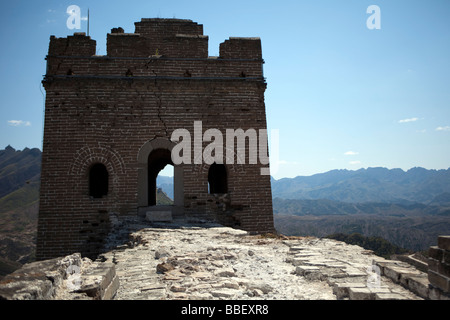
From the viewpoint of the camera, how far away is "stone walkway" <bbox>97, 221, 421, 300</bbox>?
3.64 meters

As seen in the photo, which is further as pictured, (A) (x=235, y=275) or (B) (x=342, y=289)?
(A) (x=235, y=275)

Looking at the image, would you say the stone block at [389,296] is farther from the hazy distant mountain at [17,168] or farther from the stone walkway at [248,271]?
the hazy distant mountain at [17,168]

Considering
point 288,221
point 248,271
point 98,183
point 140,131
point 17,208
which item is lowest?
point 288,221

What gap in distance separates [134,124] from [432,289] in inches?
355

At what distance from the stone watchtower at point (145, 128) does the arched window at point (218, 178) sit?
1.17 meters

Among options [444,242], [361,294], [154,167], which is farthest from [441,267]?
[154,167]

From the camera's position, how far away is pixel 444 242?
3.25m

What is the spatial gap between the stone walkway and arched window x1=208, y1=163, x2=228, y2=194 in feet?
16.0

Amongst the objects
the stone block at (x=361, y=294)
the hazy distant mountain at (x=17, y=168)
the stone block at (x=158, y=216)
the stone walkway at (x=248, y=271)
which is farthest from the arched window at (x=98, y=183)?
the hazy distant mountain at (x=17, y=168)

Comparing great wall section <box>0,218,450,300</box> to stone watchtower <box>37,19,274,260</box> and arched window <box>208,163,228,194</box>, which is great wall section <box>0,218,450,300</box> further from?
arched window <box>208,163,228,194</box>

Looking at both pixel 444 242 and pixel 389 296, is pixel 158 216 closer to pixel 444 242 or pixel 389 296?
pixel 389 296

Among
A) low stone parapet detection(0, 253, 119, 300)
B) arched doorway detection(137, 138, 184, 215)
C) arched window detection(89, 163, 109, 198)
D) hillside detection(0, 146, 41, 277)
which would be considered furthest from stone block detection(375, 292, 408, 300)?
hillside detection(0, 146, 41, 277)

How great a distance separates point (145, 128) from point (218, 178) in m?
3.98

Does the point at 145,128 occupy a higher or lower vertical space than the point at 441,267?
higher
